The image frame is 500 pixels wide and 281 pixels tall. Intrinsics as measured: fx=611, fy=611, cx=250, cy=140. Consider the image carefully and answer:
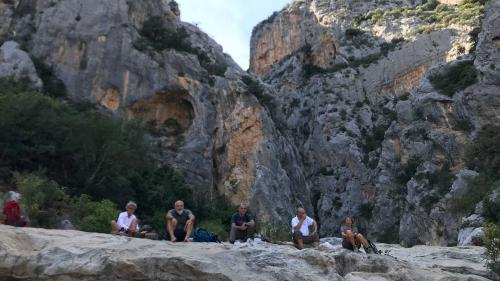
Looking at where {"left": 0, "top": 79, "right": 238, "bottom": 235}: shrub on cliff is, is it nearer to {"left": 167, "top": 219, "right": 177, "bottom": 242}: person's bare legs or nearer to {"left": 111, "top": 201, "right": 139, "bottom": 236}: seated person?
{"left": 111, "top": 201, "right": 139, "bottom": 236}: seated person

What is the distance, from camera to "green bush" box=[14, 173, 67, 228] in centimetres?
2311

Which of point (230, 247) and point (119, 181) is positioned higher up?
point (119, 181)

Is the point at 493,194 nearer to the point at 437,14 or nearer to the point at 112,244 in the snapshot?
the point at 112,244

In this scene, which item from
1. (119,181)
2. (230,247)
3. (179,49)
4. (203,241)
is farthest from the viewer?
(179,49)

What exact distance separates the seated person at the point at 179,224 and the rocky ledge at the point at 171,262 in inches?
43.3

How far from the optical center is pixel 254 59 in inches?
3364

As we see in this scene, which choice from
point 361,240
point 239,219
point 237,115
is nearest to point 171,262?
point 239,219

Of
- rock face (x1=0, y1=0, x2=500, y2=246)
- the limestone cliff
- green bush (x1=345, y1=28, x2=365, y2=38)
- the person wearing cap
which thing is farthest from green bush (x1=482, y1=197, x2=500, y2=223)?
green bush (x1=345, y1=28, x2=365, y2=38)

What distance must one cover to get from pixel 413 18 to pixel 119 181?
5425 cm

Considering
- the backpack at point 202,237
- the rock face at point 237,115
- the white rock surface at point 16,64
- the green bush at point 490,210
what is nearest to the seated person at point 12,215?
the backpack at point 202,237

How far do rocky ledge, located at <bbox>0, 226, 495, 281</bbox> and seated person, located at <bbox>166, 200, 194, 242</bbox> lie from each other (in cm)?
110

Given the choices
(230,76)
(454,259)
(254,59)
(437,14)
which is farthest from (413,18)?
(454,259)

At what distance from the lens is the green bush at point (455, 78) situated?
44.8m

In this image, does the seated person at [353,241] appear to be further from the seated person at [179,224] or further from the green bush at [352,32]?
the green bush at [352,32]
